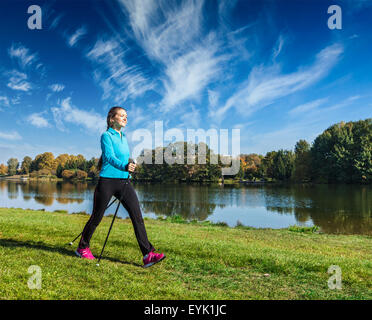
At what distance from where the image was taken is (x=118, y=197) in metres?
4.61

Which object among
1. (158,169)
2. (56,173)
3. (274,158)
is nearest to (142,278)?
(158,169)

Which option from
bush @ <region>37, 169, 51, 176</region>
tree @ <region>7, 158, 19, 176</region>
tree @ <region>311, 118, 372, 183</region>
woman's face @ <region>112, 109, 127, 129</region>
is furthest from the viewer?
tree @ <region>7, 158, 19, 176</region>

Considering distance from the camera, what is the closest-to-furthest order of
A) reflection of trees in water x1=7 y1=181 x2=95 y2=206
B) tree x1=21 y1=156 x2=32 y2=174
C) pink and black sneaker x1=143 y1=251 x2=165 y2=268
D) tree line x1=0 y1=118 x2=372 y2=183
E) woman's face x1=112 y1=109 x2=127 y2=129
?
pink and black sneaker x1=143 y1=251 x2=165 y2=268 → woman's face x1=112 y1=109 x2=127 y2=129 → reflection of trees in water x1=7 y1=181 x2=95 y2=206 → tree line x1=0 y1=118 x2=372 y2=183 → tree x1=21 y1=156 x2=32 y2=174

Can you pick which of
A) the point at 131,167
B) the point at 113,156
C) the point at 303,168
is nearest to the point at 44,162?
the point at 303,168

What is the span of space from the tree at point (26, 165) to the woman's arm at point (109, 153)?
151 metres

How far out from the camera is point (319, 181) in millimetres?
66688

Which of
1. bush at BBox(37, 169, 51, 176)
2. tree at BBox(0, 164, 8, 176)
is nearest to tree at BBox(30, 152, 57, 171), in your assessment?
bush at BBox(37, 169, 51, 176)

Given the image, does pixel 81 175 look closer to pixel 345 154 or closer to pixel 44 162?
pixel 44 162

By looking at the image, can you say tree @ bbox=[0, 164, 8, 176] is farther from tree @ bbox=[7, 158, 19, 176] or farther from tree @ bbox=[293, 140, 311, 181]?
tree @ bbox=[293, 140, 311, 181]

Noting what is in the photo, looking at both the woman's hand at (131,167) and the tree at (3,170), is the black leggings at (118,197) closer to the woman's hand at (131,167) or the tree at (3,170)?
the woman's hand at (131,167)

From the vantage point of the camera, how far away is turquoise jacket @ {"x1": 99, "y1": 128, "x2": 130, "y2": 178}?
4441mm

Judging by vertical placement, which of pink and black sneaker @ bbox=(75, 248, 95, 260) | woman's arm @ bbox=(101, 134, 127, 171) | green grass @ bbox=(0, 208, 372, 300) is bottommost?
green grass @ bbox=(0, 208, 372, 300)

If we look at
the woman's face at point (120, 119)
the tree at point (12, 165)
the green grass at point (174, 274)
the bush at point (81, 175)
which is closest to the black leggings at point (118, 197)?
the green grass at point (174, 274)

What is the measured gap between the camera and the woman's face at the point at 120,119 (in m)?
4.75
